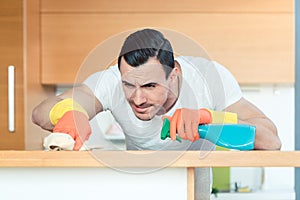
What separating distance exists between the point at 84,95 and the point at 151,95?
0.99 ft

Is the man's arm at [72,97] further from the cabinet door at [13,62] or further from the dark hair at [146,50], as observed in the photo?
the cabinet door at [13,62]

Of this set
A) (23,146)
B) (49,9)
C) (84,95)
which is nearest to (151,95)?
(84,95)

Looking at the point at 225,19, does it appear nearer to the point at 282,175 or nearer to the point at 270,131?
the point at 282,175

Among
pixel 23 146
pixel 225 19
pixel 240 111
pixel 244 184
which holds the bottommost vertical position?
pixel 244 184

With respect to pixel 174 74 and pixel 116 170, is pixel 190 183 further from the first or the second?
pixel 174 74

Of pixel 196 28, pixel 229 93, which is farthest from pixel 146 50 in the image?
pixel 196 28

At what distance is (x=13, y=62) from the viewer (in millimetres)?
3371

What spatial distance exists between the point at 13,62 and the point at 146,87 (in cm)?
202

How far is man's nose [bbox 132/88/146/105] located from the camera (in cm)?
150

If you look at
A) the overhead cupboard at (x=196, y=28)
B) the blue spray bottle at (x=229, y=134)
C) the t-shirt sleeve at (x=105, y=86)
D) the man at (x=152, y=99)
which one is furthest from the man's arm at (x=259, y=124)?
the overhead cupboard at (x=196, y=28)

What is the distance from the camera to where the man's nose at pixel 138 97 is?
150 cm

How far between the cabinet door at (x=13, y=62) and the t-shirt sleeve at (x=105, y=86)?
1615mm

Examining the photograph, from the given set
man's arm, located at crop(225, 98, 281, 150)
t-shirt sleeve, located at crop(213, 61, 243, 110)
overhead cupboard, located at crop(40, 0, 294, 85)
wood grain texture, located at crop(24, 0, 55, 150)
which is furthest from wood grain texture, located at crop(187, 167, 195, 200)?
overhead cupboard, located at crop(40, 0, 294, 85)

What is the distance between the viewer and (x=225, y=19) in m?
3.57
